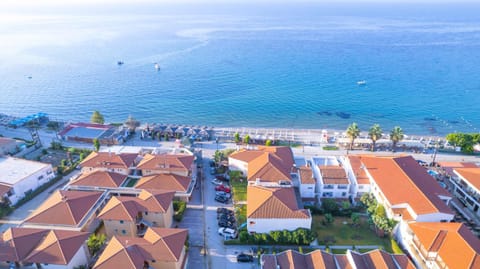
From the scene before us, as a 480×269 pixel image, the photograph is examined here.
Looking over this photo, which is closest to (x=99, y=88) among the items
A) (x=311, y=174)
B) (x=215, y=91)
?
(x=215, y=91)

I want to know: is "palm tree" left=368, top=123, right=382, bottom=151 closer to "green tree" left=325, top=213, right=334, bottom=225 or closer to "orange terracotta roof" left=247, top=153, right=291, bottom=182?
"orange terracotta roof" left=247, top=153, right=291, bottom=182

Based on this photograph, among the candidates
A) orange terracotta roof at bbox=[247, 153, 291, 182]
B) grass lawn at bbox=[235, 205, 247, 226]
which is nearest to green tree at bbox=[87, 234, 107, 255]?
grass lawn at bbox=[235, 205, 247, 226]

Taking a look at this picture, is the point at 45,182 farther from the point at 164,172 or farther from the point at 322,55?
the point at 322,55

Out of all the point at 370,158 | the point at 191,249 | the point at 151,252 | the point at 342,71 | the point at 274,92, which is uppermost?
the point at 342,71

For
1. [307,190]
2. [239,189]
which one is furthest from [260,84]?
[307,190]

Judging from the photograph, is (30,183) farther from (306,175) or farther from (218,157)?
(306,175)
